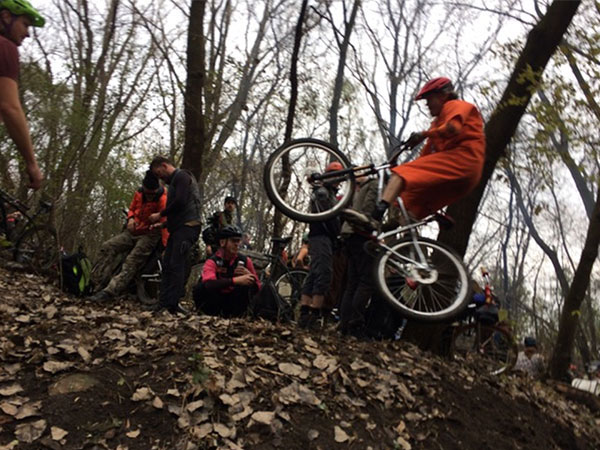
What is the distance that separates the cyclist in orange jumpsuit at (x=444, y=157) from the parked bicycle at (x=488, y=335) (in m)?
3.40

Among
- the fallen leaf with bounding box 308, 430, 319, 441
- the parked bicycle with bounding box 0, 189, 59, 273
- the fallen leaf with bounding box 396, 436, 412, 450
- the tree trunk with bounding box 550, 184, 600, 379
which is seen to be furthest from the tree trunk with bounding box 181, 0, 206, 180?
the tree trunk with bounding box 550, 184, 600, 379

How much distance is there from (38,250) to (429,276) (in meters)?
7.15

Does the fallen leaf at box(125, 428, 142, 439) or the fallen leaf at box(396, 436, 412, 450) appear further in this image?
the fallen leaf at box(396, 436, 412, 450)

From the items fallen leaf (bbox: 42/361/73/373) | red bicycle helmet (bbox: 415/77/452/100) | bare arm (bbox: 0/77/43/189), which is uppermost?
red bicycle helmet (bbox: 415/77/452/100)

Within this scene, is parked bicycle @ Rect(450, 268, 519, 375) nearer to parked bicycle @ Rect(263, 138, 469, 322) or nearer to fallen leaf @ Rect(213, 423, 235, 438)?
parked bicycle @ Rect(263, 138, 469, 322)

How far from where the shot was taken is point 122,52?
12672 mm

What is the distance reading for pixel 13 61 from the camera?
311 cm

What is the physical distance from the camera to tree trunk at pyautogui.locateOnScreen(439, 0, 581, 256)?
20.4 ft

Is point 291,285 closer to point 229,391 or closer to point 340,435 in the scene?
point 229,391

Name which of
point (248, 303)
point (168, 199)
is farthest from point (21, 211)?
point (248, 303)

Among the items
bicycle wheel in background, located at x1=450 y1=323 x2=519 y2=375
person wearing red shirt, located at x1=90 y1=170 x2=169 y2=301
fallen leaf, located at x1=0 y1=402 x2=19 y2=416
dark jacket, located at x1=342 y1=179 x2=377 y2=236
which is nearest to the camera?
fallen leaf, located at x1=0 y1=402 x2=19 y2=416

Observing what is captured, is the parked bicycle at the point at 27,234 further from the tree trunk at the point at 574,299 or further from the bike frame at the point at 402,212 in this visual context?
the tree trunk at the point at 574,299

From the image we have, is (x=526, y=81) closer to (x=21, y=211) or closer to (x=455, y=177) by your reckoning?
(x=455, y=177)

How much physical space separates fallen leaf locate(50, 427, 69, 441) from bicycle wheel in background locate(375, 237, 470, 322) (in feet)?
9.26
